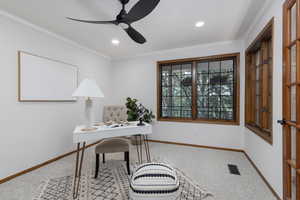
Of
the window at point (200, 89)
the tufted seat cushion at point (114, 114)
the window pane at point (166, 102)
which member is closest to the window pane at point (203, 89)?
the window at point (200, 89)

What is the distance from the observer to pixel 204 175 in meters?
2.16

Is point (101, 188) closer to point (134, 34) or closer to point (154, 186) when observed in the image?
point (154, 186)

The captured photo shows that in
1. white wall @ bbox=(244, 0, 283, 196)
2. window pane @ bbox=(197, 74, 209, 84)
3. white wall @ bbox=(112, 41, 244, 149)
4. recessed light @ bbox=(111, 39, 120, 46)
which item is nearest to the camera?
white wall @ bbox=(244, 0, 283, 196)

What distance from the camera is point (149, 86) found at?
156 inches

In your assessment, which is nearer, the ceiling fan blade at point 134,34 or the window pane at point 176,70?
the ceiling fan blade at point 134,34

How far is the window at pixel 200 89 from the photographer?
324 cm

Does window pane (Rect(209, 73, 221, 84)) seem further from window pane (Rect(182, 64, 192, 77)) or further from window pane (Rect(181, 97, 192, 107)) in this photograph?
window pane (Rect(181, 97, 192, 107))

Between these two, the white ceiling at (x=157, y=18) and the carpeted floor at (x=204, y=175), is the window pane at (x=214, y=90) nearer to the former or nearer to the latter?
the white ceiling at (x=157, y=18)

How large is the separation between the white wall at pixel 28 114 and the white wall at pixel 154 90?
1.39 metres

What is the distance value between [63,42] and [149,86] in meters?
2.30

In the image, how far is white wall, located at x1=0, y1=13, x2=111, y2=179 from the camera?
2.02 metres

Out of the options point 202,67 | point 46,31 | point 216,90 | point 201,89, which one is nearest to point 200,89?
point 201,89

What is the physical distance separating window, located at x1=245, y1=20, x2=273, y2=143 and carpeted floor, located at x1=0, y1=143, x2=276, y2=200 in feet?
2.24

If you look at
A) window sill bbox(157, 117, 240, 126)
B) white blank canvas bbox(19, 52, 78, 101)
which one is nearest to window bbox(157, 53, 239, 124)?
window sill bbox(157, 117, 240, 126)
